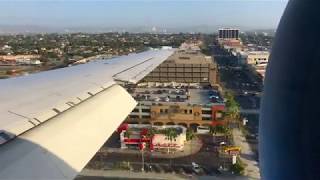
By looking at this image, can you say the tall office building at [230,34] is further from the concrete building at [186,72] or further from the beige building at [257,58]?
the concrete building at [186,72]

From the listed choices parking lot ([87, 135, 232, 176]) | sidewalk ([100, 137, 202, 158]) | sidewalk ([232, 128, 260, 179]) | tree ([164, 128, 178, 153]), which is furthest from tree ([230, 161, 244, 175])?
tree ([164, 128, 178, 153])

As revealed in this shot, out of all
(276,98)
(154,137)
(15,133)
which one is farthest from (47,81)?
(154,137)

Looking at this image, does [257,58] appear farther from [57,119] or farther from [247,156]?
[57,119]

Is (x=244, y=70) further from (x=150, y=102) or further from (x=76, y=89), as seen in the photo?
(x=76, y=89)

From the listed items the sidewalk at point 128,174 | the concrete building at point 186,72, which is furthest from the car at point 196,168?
the concrete building at point 186,72

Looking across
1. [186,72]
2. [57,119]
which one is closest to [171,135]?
[57,119]

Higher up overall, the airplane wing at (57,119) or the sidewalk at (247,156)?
the airplane wing at (57,119)
